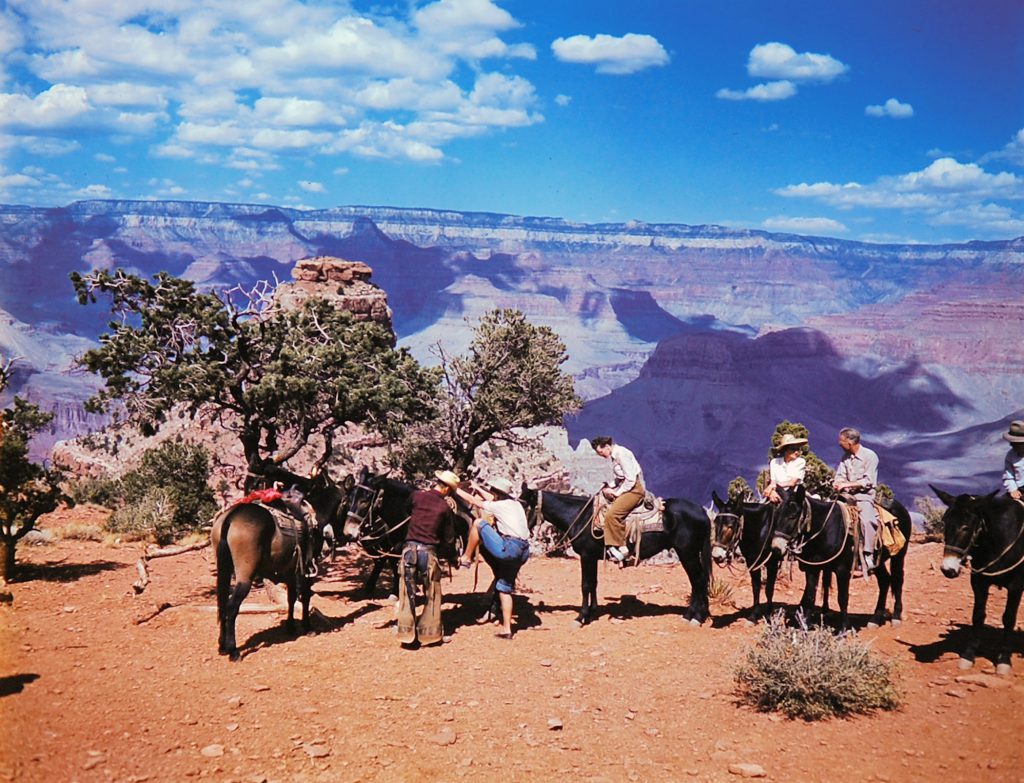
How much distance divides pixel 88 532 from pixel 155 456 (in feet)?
22.1

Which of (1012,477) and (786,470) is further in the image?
(786,470)

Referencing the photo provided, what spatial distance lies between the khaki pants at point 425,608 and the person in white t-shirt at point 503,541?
0.59 meters

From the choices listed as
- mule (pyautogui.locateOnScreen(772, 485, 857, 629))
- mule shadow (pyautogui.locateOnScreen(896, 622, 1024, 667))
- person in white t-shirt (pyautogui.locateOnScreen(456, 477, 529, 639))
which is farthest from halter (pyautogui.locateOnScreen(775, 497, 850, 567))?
person in white t-shirt (pyautogui.locateOnScreen(456, 477, 529, 639))

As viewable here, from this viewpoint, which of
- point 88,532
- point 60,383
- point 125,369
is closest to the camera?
point 125,369

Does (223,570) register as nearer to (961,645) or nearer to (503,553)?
(503,553)

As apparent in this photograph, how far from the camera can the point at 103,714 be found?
785 centimetres

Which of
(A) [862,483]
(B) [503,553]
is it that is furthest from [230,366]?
(A) [862,483]

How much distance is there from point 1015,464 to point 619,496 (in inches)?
191

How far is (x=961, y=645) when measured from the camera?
1059cm

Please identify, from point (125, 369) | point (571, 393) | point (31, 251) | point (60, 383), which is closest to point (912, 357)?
point (60, 383)

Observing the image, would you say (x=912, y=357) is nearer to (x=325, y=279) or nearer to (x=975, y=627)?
(x=325, y=279)

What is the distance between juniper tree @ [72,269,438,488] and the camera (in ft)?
41.4

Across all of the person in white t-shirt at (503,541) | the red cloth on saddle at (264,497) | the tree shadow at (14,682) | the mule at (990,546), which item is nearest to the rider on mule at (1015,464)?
the mule at (990,546)

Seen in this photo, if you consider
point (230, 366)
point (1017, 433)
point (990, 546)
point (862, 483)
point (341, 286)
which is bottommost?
point (990, 546)
